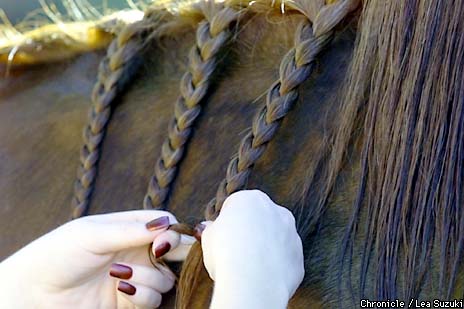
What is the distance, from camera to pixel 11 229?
125cm

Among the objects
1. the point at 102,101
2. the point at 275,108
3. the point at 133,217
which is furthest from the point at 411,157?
the point at 102,101

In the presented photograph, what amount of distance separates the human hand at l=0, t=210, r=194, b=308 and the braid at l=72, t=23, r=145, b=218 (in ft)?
0.64

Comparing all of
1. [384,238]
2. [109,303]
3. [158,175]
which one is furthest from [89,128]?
[384,238]

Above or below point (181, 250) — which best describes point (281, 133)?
above

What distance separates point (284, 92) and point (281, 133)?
0.17 feet

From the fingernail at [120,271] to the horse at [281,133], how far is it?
59mm

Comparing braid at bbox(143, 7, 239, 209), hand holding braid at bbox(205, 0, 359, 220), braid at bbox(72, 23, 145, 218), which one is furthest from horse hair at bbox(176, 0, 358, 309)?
braid at bbox(72, 23, 145, 218)

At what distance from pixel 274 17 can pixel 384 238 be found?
343 mm

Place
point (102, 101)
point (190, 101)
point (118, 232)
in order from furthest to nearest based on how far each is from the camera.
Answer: point (102, 101), point (190, 101), point (118, 232)

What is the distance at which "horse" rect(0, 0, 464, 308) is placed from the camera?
33.3 inches

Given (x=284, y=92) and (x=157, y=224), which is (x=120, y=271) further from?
(x=284, y=92)

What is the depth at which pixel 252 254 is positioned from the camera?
79 cm

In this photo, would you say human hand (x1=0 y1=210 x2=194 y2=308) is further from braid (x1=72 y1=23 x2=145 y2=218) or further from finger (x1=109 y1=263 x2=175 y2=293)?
braid (x1=72 y1=23 x2=145 y2=218)

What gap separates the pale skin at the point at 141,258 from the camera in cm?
80
